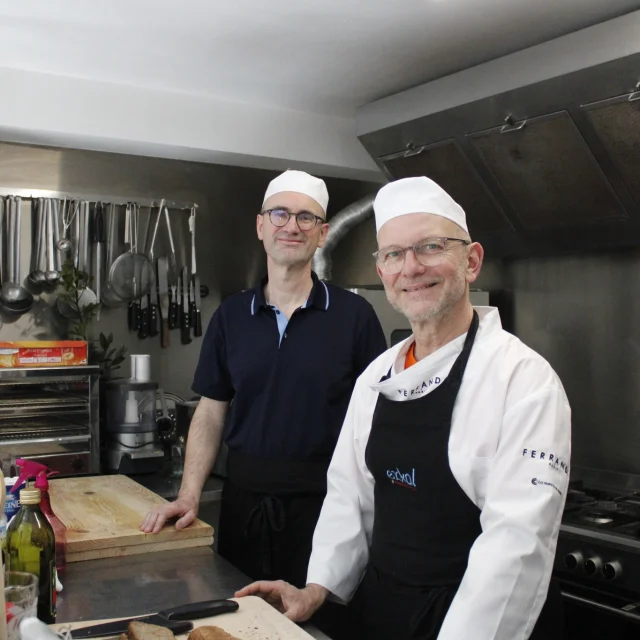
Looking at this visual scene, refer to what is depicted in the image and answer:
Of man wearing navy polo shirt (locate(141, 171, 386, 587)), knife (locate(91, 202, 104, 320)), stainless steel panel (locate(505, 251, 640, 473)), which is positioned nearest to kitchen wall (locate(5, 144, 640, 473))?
stainless steel panel (locate(505, 251, 640, 473))

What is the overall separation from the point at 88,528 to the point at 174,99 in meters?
1.89

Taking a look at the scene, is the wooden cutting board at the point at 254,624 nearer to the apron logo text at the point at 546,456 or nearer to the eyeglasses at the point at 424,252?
the apron logo text at the point at 546,456

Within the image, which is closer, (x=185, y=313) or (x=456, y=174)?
(x=456, y=174)

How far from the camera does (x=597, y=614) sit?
2223 mm

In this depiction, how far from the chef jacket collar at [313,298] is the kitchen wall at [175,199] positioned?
1.40 meters

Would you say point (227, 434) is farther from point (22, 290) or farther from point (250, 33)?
point (22, 290)

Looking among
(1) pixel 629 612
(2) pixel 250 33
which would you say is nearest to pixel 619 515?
(1) pixel 629 612

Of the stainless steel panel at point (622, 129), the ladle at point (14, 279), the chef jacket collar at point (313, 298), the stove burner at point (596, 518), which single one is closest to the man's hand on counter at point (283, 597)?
the chef jacket collar at point (313, 298)

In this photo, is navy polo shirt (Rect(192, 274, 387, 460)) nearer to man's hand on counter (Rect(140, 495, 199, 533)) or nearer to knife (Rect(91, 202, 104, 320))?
man's hand on counter (Rect(140, 495, 199, 533))

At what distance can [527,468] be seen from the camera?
45.1 inches

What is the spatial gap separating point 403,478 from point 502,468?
203 mm

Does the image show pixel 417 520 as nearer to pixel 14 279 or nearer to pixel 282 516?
pixel 282 516

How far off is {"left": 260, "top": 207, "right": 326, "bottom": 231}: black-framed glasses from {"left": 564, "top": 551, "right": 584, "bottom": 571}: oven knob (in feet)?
4.02

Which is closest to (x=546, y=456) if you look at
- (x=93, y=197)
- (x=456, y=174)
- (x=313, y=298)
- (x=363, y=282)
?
(x=313, y=298)
